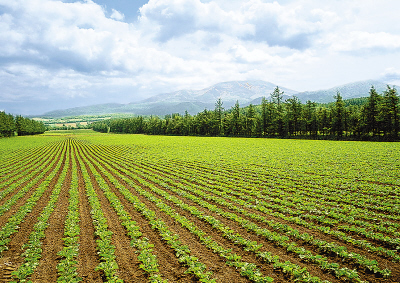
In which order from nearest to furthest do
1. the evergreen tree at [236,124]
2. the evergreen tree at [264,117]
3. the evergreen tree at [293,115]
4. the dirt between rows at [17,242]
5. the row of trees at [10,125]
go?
→ 1. the dirt between rows at [17,242]
2. the evergreen tree at [293,115]
3. the evergreen tree at [264,117]
4. the evergreen tree at [236,124]
5. the row of trees at [10,125]

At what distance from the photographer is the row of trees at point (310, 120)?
232 feet

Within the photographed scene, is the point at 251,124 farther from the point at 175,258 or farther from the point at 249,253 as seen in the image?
the point at 175,258

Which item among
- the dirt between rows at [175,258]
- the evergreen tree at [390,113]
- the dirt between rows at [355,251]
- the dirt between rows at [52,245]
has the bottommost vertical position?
the dirt between rows at [355,251]

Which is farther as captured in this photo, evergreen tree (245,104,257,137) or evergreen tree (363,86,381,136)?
evergreen tree (245,104,257,137)

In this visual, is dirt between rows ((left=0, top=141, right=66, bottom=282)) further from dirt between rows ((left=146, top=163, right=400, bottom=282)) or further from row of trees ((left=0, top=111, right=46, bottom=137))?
row of trees ((left=0, top=111, right=46, bottom=137))

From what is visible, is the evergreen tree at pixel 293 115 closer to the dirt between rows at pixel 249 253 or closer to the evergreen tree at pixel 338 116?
the evergreen tree at pixel 338 116

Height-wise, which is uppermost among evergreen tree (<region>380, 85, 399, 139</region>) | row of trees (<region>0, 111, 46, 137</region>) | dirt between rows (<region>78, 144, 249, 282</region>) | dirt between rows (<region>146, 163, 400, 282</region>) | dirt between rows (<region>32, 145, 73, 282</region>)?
row of trees (<region>0, 111, 46, 137</region>)

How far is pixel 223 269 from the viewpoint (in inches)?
370

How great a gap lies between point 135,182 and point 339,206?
2082 centimetres

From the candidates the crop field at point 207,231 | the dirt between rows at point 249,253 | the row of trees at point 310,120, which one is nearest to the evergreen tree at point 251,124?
the row of trees at point 310,120

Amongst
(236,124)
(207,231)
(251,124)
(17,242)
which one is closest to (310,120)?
(251,124)

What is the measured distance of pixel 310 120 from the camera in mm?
92562

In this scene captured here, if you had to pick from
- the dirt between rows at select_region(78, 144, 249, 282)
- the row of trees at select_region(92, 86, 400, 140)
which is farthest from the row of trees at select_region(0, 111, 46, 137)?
the dirt between rows at select_region(78, 144, 249, 282)

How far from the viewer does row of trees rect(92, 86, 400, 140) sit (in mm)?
70750
